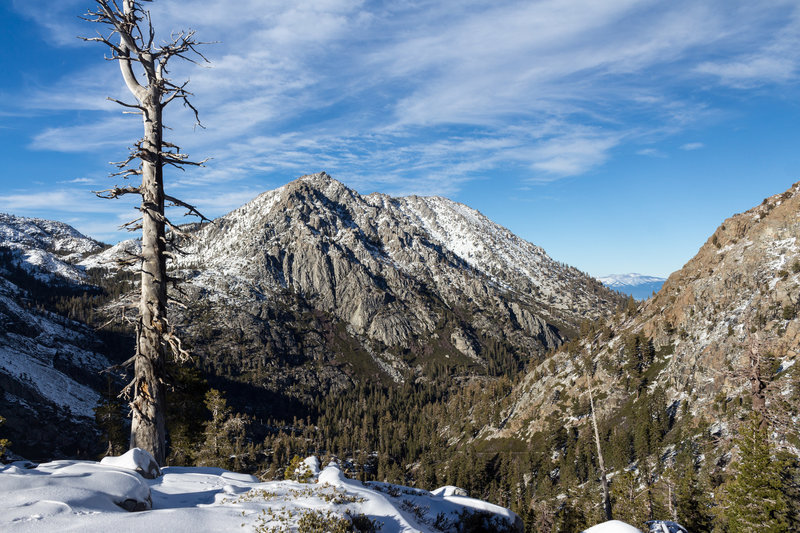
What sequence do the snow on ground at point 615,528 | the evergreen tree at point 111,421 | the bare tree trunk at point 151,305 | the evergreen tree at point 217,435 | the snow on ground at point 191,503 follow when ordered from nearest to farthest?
the snow on ground at point 191,503
the snow on ground at point 615,528
the bare tree trunk at point 151,305
the evergreen tree at point 217,435
the evergreen tree at point 111,421

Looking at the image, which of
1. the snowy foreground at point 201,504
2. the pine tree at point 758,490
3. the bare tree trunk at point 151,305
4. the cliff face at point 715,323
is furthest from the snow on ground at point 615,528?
the cliff face at point 715,323

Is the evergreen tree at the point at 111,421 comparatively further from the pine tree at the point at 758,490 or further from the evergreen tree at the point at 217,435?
the pine tree at the point at 758,490

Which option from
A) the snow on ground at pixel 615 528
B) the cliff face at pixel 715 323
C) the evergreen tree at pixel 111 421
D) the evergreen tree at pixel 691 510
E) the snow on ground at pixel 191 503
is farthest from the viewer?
the cliff face at pixel 715 323

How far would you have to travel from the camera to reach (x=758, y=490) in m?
28.5

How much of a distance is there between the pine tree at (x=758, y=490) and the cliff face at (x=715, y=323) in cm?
5642

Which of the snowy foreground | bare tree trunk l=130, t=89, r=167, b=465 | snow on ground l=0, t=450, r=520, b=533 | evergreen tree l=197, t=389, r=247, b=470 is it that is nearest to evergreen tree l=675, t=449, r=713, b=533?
evergreen tree l=197, t=389, r=247, b=470

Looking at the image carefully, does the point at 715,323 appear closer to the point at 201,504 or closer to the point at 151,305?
the point at 201,504

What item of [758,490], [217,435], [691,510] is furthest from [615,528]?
[691,510]

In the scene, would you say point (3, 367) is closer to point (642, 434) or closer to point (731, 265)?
point (642, 434)

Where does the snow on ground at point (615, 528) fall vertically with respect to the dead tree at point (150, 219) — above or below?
below

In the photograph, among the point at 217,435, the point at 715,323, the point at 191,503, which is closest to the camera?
the point at 191,503

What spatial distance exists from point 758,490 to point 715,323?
102397 millimetres

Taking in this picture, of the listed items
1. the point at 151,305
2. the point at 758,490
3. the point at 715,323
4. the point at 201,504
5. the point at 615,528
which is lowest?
the point at 758,490

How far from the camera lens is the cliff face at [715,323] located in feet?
309
